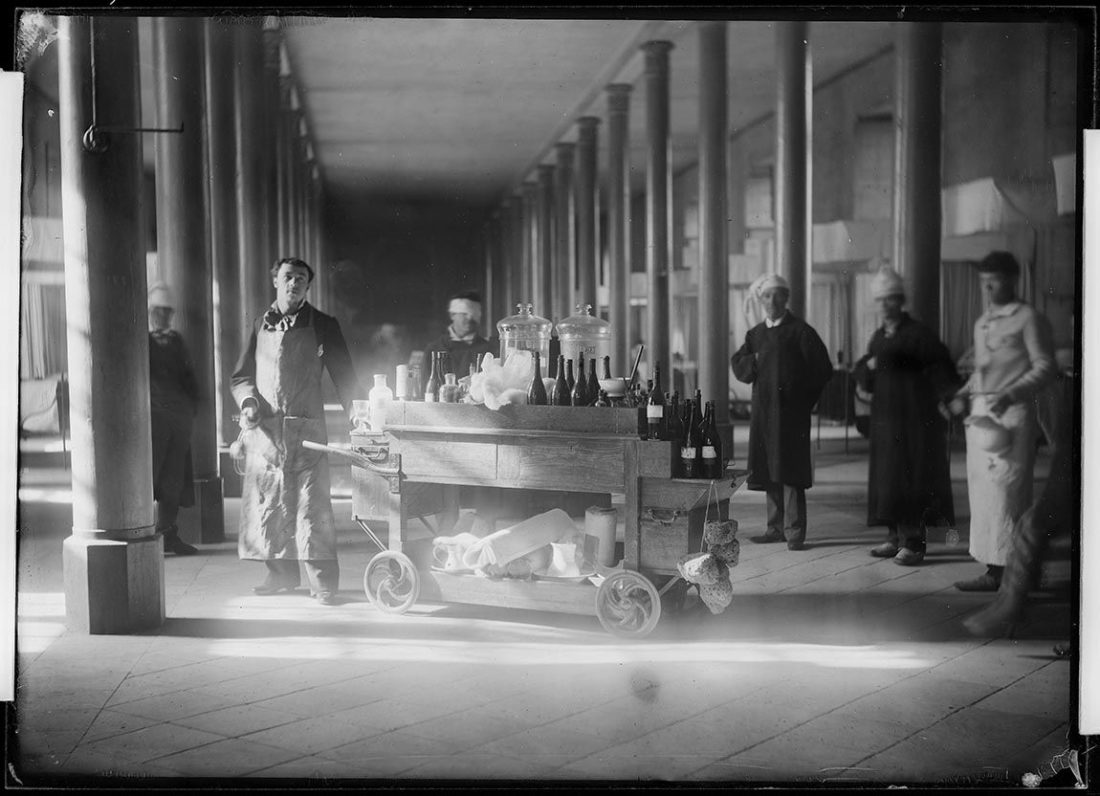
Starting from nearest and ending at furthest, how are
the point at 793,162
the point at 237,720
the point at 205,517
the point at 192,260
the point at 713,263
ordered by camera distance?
the point at 237,720, the point at 205,517, the point at 192,260, the point at 793,162, the point at 713,263

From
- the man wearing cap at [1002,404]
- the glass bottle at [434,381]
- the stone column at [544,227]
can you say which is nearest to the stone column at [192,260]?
the glass bottle at [434,381]

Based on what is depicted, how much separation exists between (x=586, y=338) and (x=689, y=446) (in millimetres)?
972

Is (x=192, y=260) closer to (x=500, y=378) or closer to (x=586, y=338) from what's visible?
(x=500, y=378)

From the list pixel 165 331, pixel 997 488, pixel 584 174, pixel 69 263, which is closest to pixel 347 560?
pixel 165 331

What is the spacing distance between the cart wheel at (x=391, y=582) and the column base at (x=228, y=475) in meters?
1.44

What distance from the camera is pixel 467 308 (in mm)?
5984

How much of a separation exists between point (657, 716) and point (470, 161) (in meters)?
3.00

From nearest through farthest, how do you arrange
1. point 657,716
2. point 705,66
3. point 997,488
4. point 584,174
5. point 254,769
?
point 254,769 → point 657,716 → point 997,488 → point 705,66 → point 584,174

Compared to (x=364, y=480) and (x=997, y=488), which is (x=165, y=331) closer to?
(x=364, y=480)

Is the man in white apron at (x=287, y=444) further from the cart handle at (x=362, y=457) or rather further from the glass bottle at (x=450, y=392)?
→ the glass bottle at (x=450, y=392)

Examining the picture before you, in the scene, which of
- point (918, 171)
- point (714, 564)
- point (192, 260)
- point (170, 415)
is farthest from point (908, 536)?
point (192, 260)

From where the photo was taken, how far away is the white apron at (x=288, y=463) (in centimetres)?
551

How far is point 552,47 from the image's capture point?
15.9ft

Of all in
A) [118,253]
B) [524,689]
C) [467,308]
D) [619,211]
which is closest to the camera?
[524,689]
